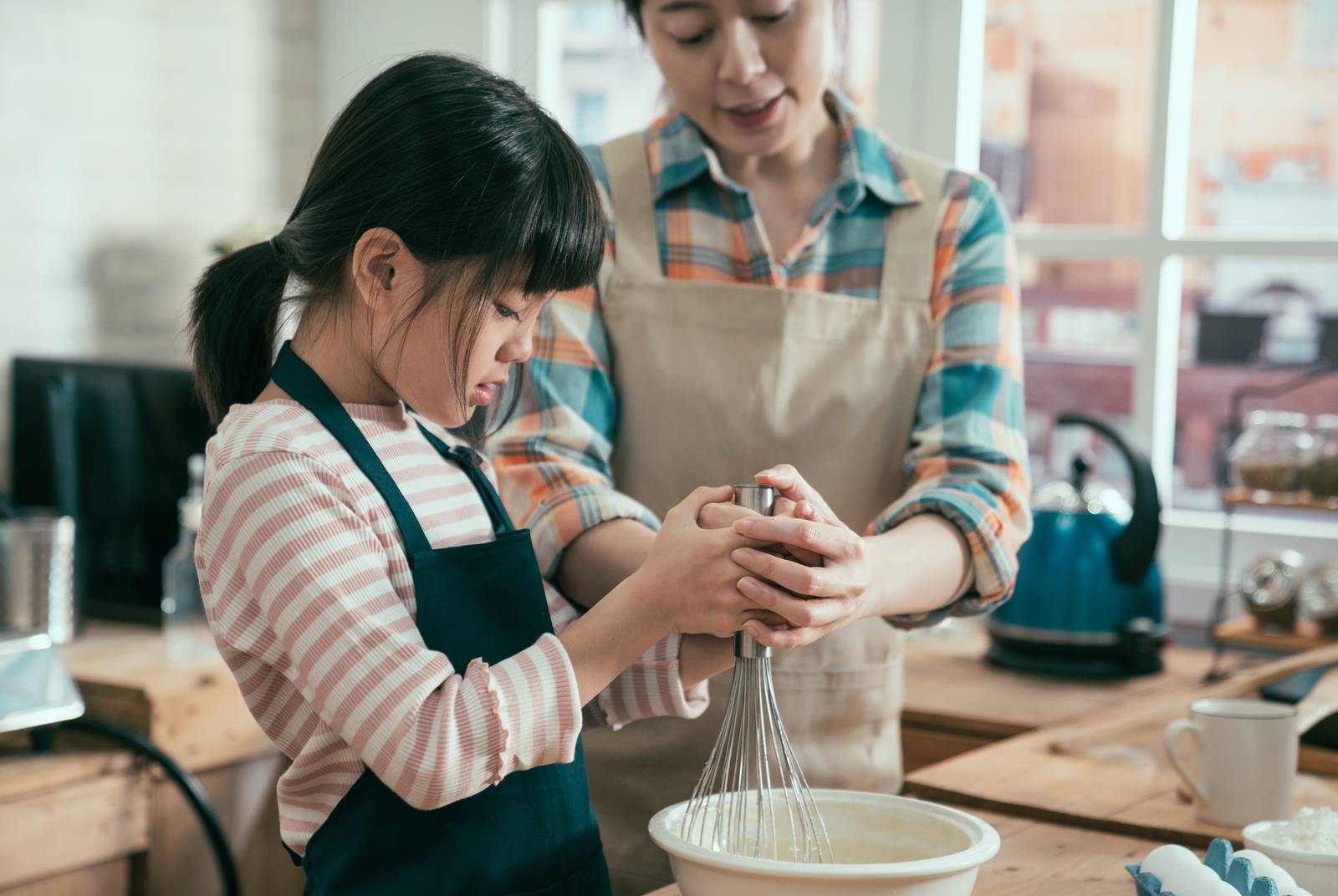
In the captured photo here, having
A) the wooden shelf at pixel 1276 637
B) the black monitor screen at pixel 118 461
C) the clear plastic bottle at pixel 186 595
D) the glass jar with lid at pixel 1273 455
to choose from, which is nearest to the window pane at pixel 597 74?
the black monitor screen at pixel 118 461

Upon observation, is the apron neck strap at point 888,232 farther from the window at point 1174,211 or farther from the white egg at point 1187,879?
the window at point 1174,211

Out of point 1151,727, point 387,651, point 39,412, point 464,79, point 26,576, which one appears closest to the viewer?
point 387,651

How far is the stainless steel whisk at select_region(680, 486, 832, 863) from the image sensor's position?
921 mm

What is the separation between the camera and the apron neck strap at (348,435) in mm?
915

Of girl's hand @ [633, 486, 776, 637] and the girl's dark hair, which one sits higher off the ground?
the girl's dark hair

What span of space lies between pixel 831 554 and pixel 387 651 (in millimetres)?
307

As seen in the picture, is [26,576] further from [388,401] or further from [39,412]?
[388,401]

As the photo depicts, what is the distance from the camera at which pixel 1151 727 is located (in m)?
1.54

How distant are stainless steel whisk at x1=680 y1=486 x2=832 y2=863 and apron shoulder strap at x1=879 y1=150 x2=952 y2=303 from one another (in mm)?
440

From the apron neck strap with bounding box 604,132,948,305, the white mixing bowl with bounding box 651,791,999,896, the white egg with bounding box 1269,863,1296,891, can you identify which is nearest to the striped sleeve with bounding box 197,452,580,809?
the white mixing bowl with bounding box 651,791,999,896

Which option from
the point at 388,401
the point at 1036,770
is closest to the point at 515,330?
the point at 388,401

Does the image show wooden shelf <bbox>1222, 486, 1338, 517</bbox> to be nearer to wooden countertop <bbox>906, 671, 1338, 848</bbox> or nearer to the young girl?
wooden countertop <bbox>906, 671, 1338, 848</bbox>

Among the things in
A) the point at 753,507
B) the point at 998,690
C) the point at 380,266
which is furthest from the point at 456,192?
the point at 998,690

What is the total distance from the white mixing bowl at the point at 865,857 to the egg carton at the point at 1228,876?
0.11 meters
